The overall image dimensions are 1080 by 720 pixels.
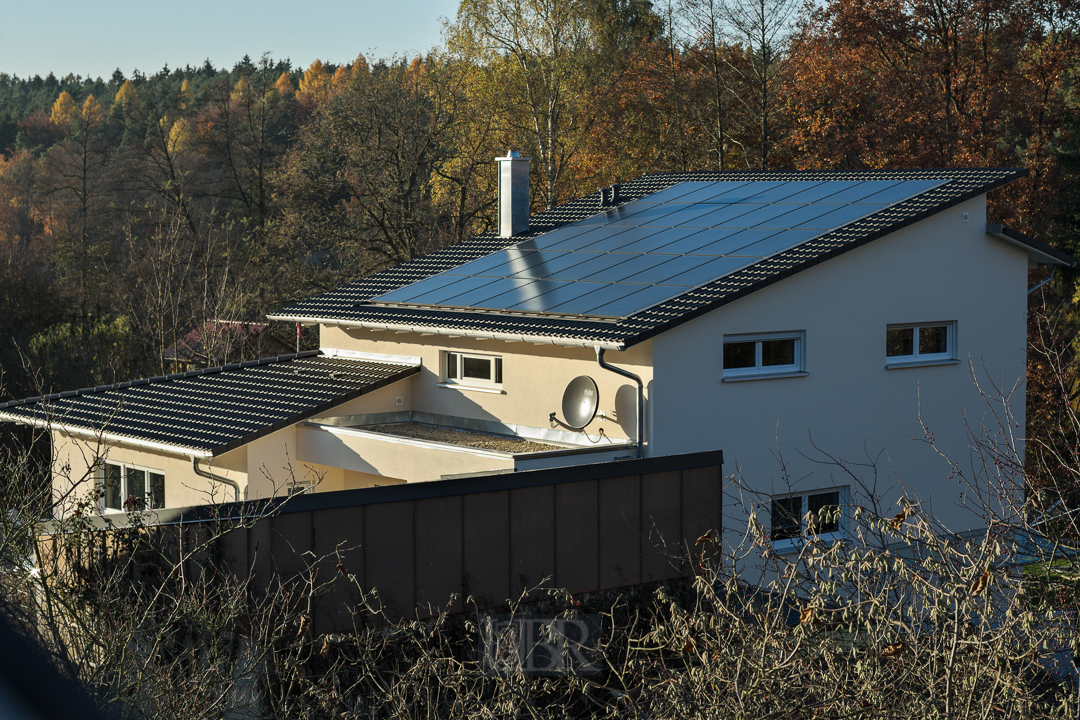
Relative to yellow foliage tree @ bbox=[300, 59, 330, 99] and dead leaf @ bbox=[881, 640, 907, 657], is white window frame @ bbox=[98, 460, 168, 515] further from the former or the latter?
yellow foliage tree @ bbox=[300, 59, 330, 99]

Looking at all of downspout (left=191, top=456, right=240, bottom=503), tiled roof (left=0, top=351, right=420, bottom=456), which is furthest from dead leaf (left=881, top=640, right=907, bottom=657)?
downspout (left=191, top=456, right=240, bottom=503)

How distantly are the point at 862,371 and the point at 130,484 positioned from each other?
11.7 metres

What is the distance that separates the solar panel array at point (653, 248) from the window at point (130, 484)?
4702 mm

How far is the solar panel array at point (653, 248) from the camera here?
15727mm

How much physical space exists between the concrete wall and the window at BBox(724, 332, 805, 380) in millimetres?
147

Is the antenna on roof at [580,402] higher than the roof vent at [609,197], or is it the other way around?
the roof vent at [609,197]

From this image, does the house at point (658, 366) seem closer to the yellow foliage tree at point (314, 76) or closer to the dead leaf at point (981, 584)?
the dead leaf at point (981, 584)

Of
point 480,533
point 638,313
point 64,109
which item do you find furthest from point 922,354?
point 64,109

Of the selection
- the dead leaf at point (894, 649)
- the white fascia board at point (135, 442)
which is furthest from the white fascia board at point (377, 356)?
the dead leaf at point (894, 649)

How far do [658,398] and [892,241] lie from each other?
4.86m

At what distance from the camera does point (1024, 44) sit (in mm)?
33125

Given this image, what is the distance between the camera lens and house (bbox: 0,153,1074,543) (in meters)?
14.4

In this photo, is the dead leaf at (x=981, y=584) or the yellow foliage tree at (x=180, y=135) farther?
the yellow foliage tree at (x=180, y=135)

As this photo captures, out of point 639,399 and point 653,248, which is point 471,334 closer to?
point 639,399
